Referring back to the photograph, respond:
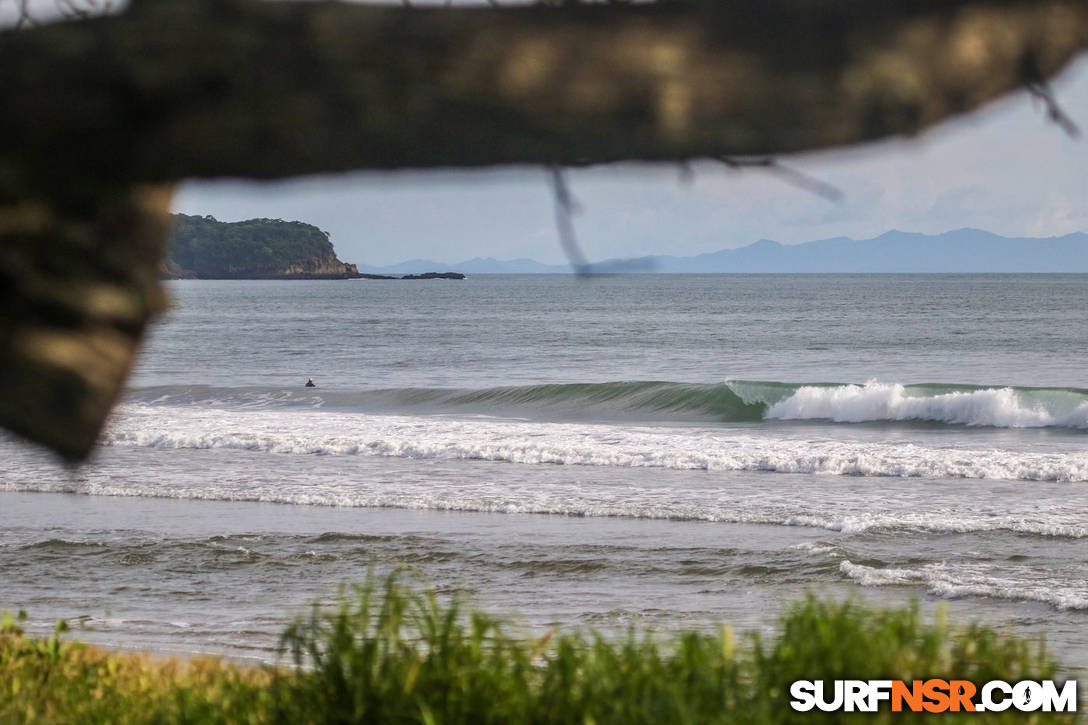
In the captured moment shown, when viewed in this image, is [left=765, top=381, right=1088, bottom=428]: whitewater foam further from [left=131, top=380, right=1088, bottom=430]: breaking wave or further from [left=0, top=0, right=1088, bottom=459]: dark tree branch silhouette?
[left=0, top=0, right=1088, bottom=459]: dark tree branch silhouette

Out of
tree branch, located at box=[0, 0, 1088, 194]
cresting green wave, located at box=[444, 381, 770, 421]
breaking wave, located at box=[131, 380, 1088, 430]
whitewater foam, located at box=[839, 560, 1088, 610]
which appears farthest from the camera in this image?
cresting green wave, located at box=[444, 381, 770, 421]

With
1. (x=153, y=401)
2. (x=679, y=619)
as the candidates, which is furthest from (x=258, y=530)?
(x=153, y=401)

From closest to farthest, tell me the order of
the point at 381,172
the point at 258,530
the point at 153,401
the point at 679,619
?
1. the point at 381,172
2. the point at 679,619
3. the point at 258,530
4. the point at 153,401

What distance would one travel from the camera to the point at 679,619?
8.94m

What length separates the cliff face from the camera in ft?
429

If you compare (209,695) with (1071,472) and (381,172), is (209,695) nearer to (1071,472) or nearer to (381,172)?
(381,172)

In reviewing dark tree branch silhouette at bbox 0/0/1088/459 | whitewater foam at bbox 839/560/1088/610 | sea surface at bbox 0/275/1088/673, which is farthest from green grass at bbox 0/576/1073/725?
whitewater foam at bbox 839/560/1088/610

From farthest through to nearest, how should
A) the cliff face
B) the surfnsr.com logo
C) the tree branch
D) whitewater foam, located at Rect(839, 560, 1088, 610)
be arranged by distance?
the cliff face < whitewater foam, located at Rect(839, 560, 1088, 610) < the surfnsr.com logo < the tree branch

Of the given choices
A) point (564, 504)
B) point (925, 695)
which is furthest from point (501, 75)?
point (564, 504)

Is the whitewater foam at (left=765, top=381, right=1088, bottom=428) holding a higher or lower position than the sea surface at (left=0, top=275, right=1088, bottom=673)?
higher

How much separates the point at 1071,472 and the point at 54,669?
1431cm

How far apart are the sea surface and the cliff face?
308ft

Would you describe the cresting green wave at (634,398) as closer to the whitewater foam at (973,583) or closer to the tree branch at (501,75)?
the whitewater foam at (973,583)

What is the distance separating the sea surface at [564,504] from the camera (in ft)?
31.5
